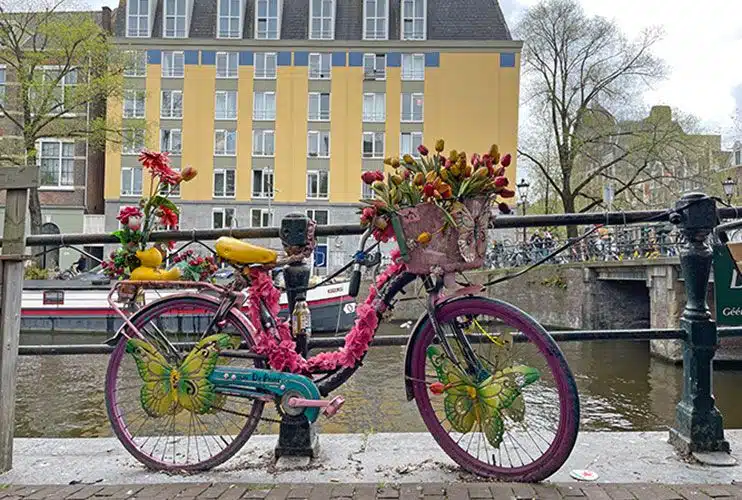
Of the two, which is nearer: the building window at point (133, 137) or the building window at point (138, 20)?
the building window at point (133, 137)

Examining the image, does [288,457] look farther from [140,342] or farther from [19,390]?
[19,390]

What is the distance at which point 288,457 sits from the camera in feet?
7.85

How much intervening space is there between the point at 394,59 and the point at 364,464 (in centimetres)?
3423

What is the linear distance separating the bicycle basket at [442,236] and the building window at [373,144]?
32.4 meters

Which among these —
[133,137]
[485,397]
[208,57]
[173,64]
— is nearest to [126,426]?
[485,397]

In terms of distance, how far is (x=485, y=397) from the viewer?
220cm

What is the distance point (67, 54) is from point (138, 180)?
37.0 ft

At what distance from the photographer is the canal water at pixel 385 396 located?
7.15 m

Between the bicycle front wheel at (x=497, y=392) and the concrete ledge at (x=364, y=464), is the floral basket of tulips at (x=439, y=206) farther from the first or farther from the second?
the concrete ledge at (x=364, y=464)

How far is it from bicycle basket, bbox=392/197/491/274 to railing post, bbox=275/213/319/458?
428mm

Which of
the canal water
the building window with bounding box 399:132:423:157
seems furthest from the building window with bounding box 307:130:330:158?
the canal water

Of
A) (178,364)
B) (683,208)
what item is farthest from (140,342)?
(683,208)

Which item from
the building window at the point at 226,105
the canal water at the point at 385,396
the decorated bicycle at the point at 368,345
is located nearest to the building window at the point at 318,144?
the building window at the point at 226,105

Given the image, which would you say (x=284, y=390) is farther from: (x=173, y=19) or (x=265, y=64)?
(x=173, y=19)
